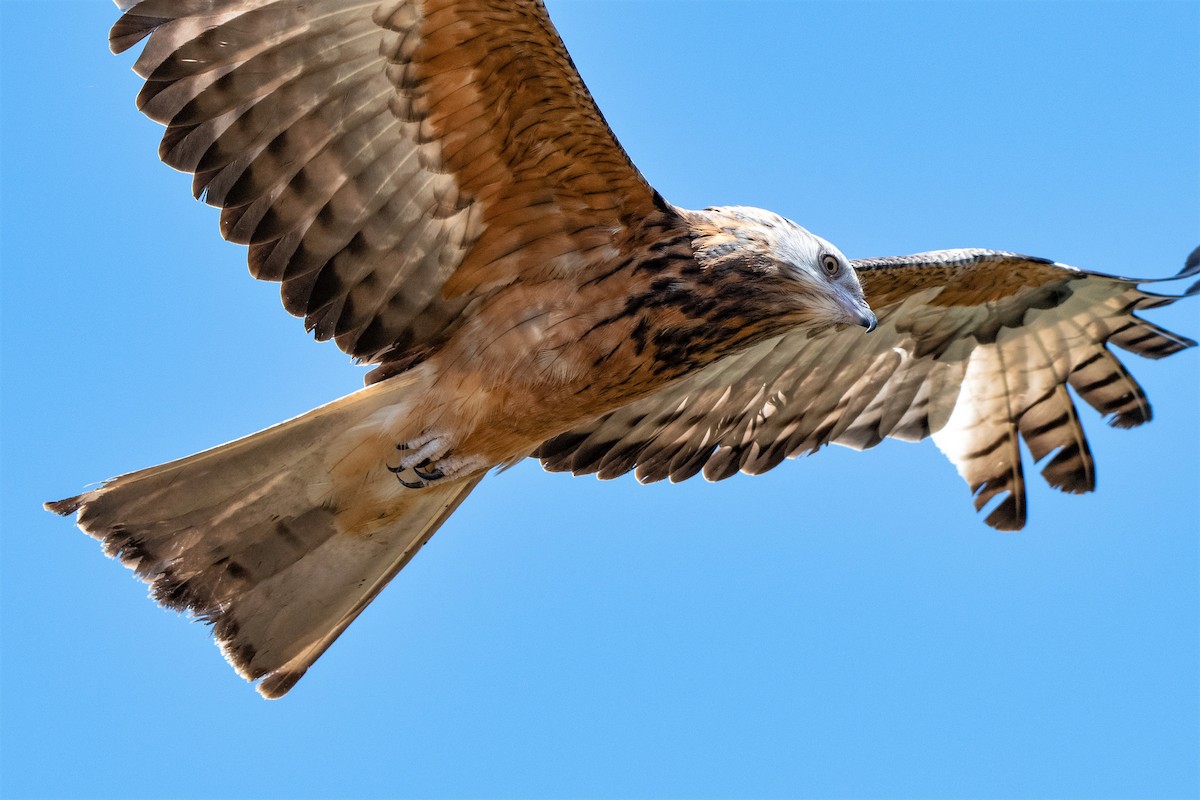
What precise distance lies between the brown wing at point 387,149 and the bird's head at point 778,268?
11.6 inches

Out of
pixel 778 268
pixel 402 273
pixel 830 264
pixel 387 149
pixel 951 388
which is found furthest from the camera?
pixel 951 388

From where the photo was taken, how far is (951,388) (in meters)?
8.85

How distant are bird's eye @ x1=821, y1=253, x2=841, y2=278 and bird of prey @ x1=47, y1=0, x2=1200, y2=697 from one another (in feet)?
0.13

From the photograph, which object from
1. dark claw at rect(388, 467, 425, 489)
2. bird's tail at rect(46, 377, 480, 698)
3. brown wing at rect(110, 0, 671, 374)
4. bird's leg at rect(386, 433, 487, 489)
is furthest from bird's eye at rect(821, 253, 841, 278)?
dark claw at rect(388, 467, 425, 489)

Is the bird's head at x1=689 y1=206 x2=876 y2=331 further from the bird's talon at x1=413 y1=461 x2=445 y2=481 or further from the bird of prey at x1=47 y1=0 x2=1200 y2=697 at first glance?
the bird's talon at x1=413 y1=461 x2=445 y2=481

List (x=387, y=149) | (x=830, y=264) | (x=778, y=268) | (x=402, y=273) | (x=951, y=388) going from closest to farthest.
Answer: (x=387, y=149) → (x=778, y=268) → (x=402, y=273) → (x=830, y=264) → (x=951, y=388)

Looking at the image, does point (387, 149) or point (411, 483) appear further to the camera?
point (411, 483)

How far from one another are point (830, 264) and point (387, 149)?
205cm

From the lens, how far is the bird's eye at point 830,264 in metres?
6.76

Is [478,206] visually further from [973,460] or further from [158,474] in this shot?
[973,460]

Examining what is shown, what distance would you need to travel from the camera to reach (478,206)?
21.6 ft

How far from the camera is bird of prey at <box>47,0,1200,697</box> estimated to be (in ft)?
19.6

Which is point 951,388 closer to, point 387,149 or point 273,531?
point 387,149

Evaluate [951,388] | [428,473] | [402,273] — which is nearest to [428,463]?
[428,473]
